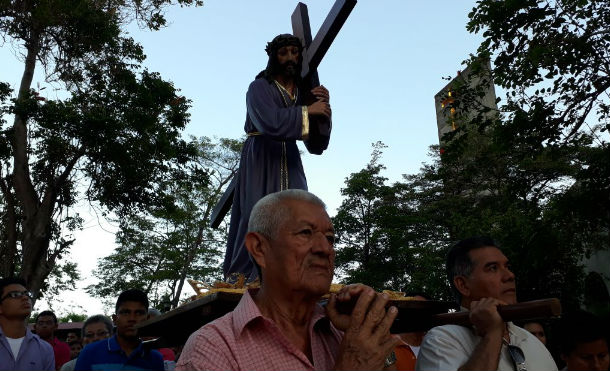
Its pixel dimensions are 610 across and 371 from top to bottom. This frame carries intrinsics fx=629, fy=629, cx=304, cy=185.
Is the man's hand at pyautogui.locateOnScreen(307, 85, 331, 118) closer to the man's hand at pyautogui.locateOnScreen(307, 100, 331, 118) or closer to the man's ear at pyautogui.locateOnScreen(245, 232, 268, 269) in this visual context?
the man's hand at pyautogui.locateOnScreen(307, 100, 331, 118)

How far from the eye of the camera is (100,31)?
14711mm

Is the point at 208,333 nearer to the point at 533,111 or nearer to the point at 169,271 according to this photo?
the point at 533,111

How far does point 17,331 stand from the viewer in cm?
507

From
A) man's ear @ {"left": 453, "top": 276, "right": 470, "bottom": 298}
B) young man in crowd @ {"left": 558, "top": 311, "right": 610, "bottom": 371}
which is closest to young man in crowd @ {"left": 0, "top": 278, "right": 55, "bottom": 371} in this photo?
man's ear @ {"left": 453, "top": 276, "right": 470, "bottom": 298}

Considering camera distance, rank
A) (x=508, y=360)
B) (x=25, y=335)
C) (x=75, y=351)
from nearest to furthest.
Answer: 1. (x=508, y=360)
2. (x=25, y=335)
3. (x=75, y=351)

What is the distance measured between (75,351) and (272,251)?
6.84m

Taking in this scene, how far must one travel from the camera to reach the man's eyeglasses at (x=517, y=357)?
9.25 feet

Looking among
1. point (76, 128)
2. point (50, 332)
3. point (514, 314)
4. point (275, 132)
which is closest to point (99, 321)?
point (50, 332)

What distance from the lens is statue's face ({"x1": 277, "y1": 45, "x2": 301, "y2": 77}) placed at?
453 centimetres

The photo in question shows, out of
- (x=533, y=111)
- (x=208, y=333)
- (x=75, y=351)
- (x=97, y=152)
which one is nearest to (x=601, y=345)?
(x=208, y=333)

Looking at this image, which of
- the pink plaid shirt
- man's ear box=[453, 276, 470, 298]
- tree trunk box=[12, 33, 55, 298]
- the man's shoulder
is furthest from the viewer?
tree trunk box=[12, 33, 55, 298]

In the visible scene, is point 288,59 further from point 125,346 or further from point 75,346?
point 75,346

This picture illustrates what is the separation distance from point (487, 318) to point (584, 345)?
89cm

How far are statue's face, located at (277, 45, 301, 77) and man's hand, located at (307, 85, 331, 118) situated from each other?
0.25 meters
